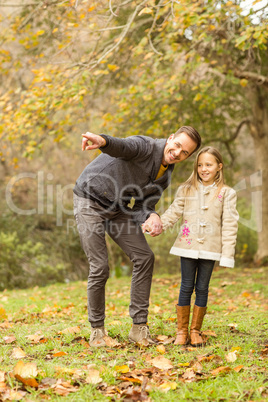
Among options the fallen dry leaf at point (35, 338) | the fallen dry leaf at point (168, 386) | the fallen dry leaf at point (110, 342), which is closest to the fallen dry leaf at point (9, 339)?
the fallen dry leaf at point (35, 338)

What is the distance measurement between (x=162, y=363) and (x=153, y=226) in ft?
3.63

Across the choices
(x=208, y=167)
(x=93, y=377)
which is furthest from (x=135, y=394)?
(x=208, y=167)

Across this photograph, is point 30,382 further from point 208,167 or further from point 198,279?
point 208,167

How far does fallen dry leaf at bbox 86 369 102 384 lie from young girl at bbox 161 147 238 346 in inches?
43.6

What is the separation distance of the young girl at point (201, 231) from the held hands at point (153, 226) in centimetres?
14

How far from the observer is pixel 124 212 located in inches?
145

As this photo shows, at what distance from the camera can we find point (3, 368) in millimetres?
2723

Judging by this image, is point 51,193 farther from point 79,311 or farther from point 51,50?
point 79,311

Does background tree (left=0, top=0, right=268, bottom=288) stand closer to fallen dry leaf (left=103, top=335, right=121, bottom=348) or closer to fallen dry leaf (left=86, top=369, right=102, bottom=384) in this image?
fallen dry leaf (left=103, top=335, right=121, bottom=348)

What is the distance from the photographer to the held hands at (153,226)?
137 inches

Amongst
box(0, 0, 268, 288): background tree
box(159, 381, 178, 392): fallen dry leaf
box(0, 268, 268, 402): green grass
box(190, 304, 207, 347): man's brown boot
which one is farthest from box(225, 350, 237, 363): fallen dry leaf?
box(0, 0, 268, 288): background tree

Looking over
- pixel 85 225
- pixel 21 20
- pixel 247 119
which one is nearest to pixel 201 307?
pixel 85 225

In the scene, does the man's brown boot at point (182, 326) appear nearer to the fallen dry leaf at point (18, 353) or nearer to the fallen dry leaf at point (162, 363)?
the fallen dry leaf at point (162, 363)

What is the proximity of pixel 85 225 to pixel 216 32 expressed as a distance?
4829 mm
